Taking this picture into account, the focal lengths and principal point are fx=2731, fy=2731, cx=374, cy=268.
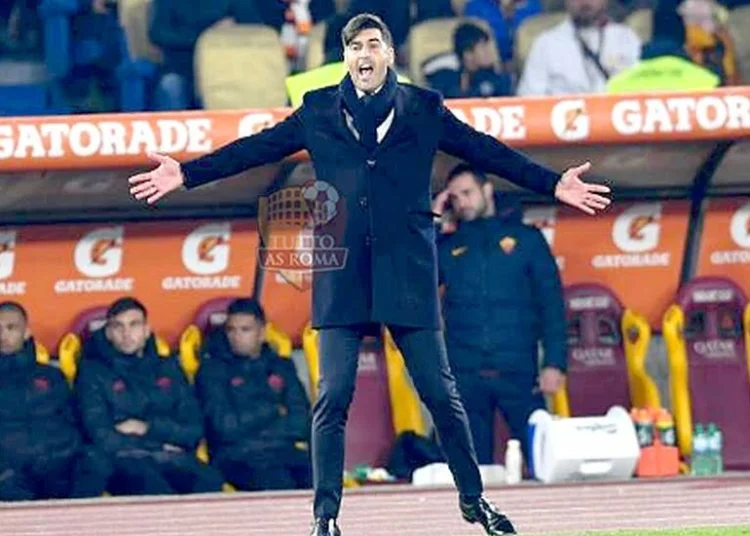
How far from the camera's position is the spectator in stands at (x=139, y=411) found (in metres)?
12.6

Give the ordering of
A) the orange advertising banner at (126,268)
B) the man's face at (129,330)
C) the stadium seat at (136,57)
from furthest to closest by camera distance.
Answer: the stadium seat at (136,57) → the orange advertising banner at (126,268) → the man's face at (129,330)

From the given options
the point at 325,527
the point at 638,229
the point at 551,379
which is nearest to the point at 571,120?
the point at 551,379

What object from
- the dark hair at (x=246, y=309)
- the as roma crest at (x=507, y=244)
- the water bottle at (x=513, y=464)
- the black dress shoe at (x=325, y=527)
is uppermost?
the as roma crest at (x=507, y=244)

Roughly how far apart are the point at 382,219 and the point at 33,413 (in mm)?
4130

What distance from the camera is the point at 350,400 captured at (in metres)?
8.95

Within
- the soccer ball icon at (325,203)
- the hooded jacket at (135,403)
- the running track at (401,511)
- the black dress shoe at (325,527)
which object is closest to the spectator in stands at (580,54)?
the hooded jacket at (135,403)

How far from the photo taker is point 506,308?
42.9 ft

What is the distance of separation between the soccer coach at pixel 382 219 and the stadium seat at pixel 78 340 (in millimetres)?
4035

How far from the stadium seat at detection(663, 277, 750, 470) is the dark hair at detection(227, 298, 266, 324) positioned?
2.05 meters

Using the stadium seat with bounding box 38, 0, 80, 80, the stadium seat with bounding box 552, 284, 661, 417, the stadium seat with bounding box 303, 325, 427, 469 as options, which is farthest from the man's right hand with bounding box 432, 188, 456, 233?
the stadium seat with bounding box 38, 0, 80, 80

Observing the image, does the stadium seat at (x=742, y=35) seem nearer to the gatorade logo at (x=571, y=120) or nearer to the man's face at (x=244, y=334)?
the gatorade logo at (x=571, y=120)


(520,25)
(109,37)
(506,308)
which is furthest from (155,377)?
(520,25)

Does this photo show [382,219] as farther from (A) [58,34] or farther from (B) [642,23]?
(B) [642,23]

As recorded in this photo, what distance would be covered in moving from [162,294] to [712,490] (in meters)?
3.34
